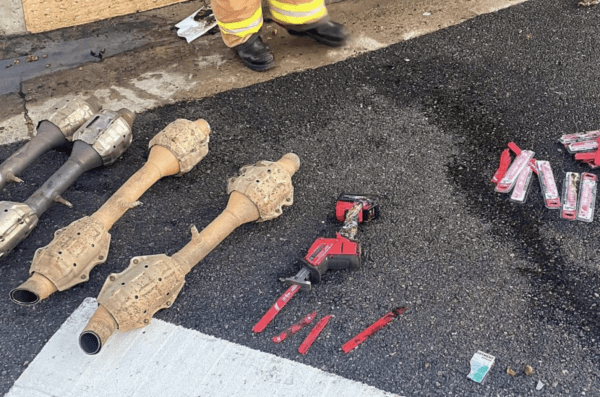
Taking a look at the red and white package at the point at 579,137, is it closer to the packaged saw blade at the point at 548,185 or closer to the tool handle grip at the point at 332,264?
the packaged saw blade at the point at 548,185

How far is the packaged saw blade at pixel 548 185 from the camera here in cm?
370

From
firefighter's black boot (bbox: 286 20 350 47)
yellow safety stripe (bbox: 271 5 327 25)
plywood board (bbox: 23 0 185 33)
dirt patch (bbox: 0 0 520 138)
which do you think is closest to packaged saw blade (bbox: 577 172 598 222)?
dirt patch (bbox: 0 0 520 138)

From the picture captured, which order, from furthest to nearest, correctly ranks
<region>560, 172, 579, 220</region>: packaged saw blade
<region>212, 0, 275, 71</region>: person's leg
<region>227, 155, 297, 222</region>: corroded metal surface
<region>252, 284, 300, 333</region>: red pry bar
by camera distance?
<region>212, 0, 275, 71</region>: person's leg, <region>560, 172, 579, 220</region>: packaged saw blade, <region>227, 155, 297, 222</region>: corroded metal surface, <region>252, 284, 300, 333</region>: red pry bar

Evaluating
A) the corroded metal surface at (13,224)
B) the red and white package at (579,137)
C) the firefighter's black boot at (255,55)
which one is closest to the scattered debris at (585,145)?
the red and white package at (579,137)

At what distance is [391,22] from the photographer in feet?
17.7

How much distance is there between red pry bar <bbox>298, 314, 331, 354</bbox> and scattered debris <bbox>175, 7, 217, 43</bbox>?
3046mm

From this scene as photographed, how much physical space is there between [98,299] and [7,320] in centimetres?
57

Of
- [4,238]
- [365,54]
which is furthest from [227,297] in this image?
[365,54]

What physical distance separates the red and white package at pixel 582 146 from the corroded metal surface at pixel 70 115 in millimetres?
3047

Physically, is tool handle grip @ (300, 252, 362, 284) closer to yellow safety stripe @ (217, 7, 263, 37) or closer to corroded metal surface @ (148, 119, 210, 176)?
corroded metal surface @ (148, 119, 210, 176)

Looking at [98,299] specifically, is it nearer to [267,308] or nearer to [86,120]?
[267,308]

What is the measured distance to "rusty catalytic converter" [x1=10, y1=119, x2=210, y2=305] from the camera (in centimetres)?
321

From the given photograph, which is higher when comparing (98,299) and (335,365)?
(98,299)

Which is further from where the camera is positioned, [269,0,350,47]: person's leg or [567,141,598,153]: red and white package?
[269,0,350,47]: person's leg
